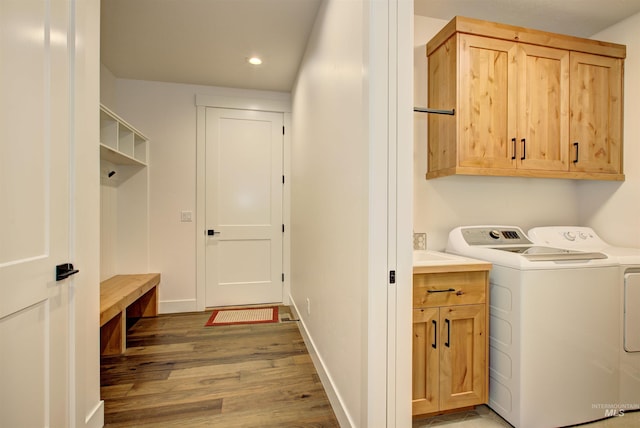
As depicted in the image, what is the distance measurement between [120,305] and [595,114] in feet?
12.8

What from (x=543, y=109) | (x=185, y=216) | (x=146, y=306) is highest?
(x=543, y=109)

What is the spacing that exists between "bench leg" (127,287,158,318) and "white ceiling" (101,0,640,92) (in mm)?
2396

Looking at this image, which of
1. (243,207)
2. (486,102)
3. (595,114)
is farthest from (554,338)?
(243,207)

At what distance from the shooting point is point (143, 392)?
1875 millimetres

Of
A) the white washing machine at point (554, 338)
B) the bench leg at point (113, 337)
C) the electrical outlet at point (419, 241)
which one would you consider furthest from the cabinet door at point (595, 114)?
the bench leg at point (113, 337)

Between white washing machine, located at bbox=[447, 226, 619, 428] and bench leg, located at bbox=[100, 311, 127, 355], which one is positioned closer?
white washing machine, located at bbox=[447, 226, 619, 428]

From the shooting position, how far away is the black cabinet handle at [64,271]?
1216 mm

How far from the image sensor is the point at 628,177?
2.20m

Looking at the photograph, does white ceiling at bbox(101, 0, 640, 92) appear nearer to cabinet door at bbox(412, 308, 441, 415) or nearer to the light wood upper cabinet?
the light wood upper cabinet

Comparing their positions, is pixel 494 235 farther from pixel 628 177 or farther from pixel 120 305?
pixel 120 305

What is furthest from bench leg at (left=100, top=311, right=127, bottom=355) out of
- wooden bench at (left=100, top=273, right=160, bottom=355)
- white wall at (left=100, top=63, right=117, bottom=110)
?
white wall at (left=100, top=63, right=117, bottom=110)

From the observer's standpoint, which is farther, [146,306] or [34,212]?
[146,306]

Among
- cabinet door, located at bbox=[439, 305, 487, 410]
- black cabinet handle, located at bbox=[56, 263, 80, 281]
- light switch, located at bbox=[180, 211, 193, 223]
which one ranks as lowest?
cabinet door, located at bbox=[439, 305, 487, 410]

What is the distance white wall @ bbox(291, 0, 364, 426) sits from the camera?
1.32 meters
